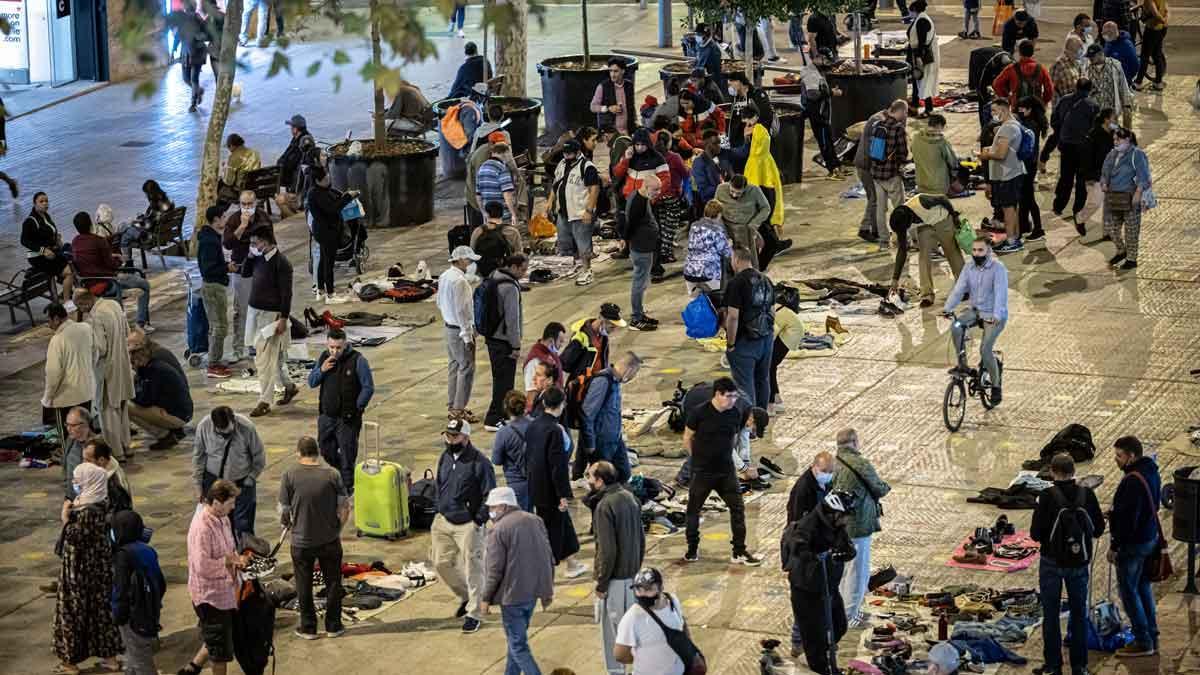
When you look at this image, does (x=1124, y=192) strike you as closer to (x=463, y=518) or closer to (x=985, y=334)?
(x=985, y=334)

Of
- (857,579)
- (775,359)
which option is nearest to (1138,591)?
(857,579)

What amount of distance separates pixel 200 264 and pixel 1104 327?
8697 millimetres

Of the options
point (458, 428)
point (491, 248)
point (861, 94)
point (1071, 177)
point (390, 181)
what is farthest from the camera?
point (861, 94)

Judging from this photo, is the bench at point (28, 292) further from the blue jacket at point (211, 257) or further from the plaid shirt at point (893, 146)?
the plaid shirt at point (893, 146)

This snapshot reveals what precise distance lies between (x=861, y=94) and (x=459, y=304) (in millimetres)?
13116

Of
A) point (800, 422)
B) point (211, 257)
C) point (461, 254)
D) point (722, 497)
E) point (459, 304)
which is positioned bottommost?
point (800, 422)

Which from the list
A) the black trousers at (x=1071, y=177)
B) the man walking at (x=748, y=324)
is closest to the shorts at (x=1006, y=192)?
the black trousers at (x=1071, y=177)

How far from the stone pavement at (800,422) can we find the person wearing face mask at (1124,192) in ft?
0.95

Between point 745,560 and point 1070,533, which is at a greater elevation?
point 1070,533

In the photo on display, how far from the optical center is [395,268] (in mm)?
23969

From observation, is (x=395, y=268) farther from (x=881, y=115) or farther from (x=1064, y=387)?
(x=1064, y=387)

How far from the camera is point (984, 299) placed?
60.7 feet

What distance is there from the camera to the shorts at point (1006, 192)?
23.7m

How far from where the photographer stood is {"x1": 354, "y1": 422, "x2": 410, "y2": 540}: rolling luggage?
16.1 metres
